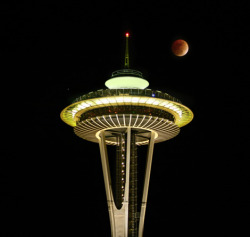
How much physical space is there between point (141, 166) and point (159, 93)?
1929cm

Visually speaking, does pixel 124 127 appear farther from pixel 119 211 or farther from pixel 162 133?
pixel 119 211

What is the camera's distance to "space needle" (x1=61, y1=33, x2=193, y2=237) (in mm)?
43031

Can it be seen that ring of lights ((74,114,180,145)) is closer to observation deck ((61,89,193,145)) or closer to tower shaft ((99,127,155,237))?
observation deck ((61,89,193,145))

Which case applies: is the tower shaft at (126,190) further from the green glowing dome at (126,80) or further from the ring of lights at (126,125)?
the green glowing dome at (126,80)

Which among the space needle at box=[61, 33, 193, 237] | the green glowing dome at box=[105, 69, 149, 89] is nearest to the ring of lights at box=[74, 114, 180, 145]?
the space needle at box=[61, 33, 193, 237]

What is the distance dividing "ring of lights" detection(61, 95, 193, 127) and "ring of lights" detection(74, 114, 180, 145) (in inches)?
47.5

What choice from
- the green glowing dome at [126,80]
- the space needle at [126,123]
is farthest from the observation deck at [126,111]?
the green glowing dome at [126,80]

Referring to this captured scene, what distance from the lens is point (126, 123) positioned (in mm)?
44719

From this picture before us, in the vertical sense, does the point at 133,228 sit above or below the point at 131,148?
below

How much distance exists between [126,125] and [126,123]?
325mm

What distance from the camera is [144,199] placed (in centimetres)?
4641

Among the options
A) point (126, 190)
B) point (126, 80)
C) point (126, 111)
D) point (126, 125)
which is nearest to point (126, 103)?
point (126, 111)

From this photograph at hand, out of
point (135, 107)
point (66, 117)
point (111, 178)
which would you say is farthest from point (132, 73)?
point (111, 178)

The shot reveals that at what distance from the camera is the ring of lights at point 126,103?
4281 cm
